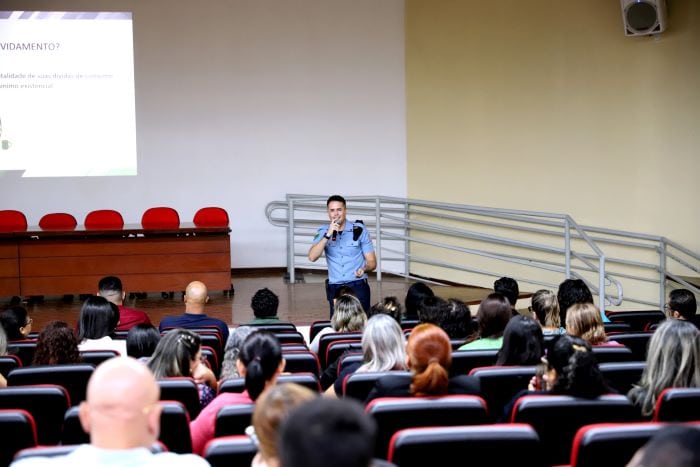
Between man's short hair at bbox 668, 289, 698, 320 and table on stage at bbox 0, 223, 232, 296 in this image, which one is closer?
man's short hair at bbox 668, 289, 698, 320

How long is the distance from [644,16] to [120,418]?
812cm

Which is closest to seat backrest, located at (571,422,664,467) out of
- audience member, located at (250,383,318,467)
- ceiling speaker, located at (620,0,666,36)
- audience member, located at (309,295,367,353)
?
audience member, located at (250,383,318,467)

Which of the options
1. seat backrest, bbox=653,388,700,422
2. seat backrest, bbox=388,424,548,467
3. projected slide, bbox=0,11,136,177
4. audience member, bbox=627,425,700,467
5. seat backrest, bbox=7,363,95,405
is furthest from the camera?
projected slide, bbox=0,11,136,177

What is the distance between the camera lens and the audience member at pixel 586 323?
14.9ft

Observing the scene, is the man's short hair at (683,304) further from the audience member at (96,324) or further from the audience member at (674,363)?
the audience member at (96,324)

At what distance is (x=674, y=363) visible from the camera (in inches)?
137

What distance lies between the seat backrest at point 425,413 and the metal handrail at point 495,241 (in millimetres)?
5732

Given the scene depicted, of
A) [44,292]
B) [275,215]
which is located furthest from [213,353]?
[275,215]

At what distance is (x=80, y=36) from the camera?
1156cm

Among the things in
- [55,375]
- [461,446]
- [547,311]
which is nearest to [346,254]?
[547,311]

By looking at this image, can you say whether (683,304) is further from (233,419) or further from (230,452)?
(230,452)

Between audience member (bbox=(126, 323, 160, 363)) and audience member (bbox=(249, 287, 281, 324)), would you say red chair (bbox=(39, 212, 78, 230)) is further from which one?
audience member (bbox=(126, 323, 160, 363))

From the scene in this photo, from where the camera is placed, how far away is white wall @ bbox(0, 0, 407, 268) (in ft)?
39.7

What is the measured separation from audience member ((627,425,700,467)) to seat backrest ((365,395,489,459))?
4.27ft
